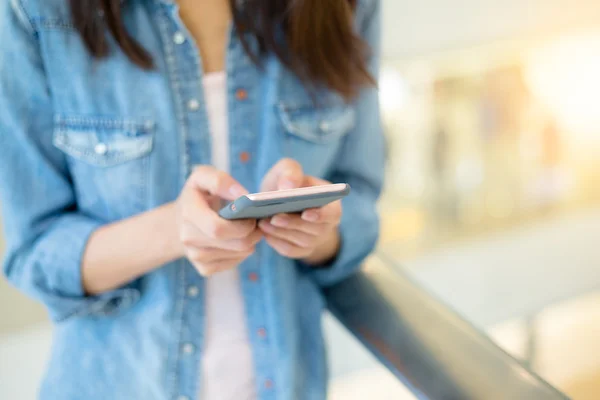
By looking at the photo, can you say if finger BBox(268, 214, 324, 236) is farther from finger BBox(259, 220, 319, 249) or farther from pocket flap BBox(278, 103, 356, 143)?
pocket flap BBox(278, 103, 356, 143)

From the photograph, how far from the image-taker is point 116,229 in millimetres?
520

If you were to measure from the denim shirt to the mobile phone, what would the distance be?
17cm

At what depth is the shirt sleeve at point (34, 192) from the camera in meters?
0.49

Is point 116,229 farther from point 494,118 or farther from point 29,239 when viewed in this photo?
point 494,118

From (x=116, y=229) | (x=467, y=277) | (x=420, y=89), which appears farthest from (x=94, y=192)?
(x=467, y=277)

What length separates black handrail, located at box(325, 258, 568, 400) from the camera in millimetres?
439

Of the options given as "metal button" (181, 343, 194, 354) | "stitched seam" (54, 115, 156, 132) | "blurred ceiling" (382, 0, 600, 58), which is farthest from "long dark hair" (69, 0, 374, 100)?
"blurred ceiling" (382, 0, 600, 58)

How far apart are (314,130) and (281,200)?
26cm

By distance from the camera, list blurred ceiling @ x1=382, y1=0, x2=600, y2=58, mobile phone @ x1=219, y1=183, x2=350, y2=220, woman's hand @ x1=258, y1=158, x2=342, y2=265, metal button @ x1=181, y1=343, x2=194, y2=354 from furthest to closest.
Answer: blurred ceiling @ x1=382, y1=0, x2=600, y2=58, metal button @ x1=181, y1=343, x2=194, y2=354, woman's hand @ x1=258, y1=158, x2=342, y2=265, mobile phone @ x1=219, y1=183, x2=350, y2=220

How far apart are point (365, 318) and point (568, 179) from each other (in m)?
1.12

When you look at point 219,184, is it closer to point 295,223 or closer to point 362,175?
point 295,223

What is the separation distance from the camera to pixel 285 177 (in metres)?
0.44

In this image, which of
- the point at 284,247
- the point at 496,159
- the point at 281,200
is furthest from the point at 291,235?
the point at 496,159

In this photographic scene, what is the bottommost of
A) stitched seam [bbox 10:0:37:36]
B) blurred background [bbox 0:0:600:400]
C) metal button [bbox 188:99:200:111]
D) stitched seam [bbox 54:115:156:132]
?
blurred background [bbox 0:0:600:400]
